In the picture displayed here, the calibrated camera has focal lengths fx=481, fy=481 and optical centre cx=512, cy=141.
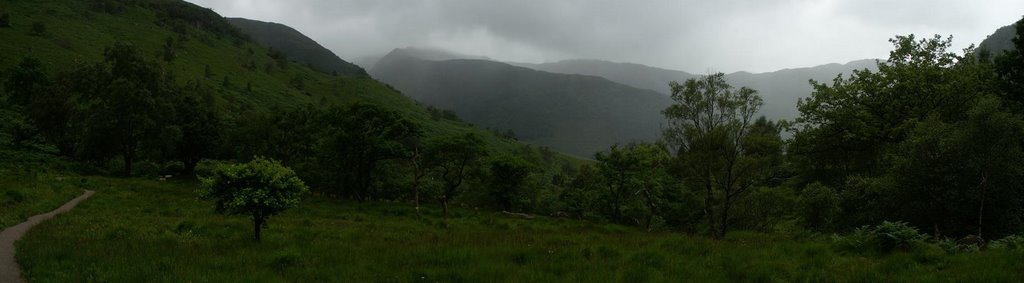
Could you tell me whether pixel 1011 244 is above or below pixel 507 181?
above

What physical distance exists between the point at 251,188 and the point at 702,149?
21.8 m

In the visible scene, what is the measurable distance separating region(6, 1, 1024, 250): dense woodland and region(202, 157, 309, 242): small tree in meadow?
2.68 ft

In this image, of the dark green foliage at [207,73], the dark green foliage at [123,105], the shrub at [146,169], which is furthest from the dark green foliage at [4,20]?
the dark green foliage at [123,105]

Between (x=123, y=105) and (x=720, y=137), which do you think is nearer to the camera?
(x=720, y=137)

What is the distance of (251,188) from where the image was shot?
588 inches

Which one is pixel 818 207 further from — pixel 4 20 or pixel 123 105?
pixel 4 20

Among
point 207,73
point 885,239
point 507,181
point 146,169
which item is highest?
point 207,73

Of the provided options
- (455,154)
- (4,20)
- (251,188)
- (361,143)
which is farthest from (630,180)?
(4,20)

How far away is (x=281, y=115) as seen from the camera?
57.0m

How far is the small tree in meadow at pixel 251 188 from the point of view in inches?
581

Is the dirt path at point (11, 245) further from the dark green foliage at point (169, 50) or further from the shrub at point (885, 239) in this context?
the dark green foliage at point (169, 50)

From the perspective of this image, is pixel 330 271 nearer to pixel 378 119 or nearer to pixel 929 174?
pixel 929 174

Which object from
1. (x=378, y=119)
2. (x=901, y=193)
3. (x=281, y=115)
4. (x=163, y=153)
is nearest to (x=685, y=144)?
(x=901, y=193)

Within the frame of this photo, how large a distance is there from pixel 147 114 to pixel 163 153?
6.50 metres
